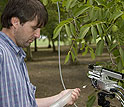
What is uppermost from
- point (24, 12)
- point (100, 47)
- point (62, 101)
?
point (24, 12)

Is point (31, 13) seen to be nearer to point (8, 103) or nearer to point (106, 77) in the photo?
point (8, 103)

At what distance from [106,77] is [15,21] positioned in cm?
59

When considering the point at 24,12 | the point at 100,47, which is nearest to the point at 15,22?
the point at 24,12

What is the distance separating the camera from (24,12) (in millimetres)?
1267

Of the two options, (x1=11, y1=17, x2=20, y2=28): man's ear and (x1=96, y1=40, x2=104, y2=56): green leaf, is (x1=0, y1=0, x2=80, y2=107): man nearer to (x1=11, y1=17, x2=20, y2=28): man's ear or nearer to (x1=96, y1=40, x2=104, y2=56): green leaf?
(x1=11, y1=17, x2=20, y2=28): man's ear

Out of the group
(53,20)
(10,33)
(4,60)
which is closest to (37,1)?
(10,33)

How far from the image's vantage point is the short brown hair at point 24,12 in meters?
1.27

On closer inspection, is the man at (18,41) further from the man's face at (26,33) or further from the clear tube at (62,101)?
the clear tube at (62,101)

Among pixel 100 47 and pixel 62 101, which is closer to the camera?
pixel 62 101

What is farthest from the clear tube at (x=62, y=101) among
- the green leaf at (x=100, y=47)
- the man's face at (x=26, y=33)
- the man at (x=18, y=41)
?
the green leaf at (x=100, y=47)

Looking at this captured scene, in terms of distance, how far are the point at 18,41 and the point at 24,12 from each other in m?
0.14

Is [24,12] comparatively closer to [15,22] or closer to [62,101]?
[15,22]

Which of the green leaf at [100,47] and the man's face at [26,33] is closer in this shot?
the man's face at [26,33]

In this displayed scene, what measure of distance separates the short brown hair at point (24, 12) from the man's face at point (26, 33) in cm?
2
